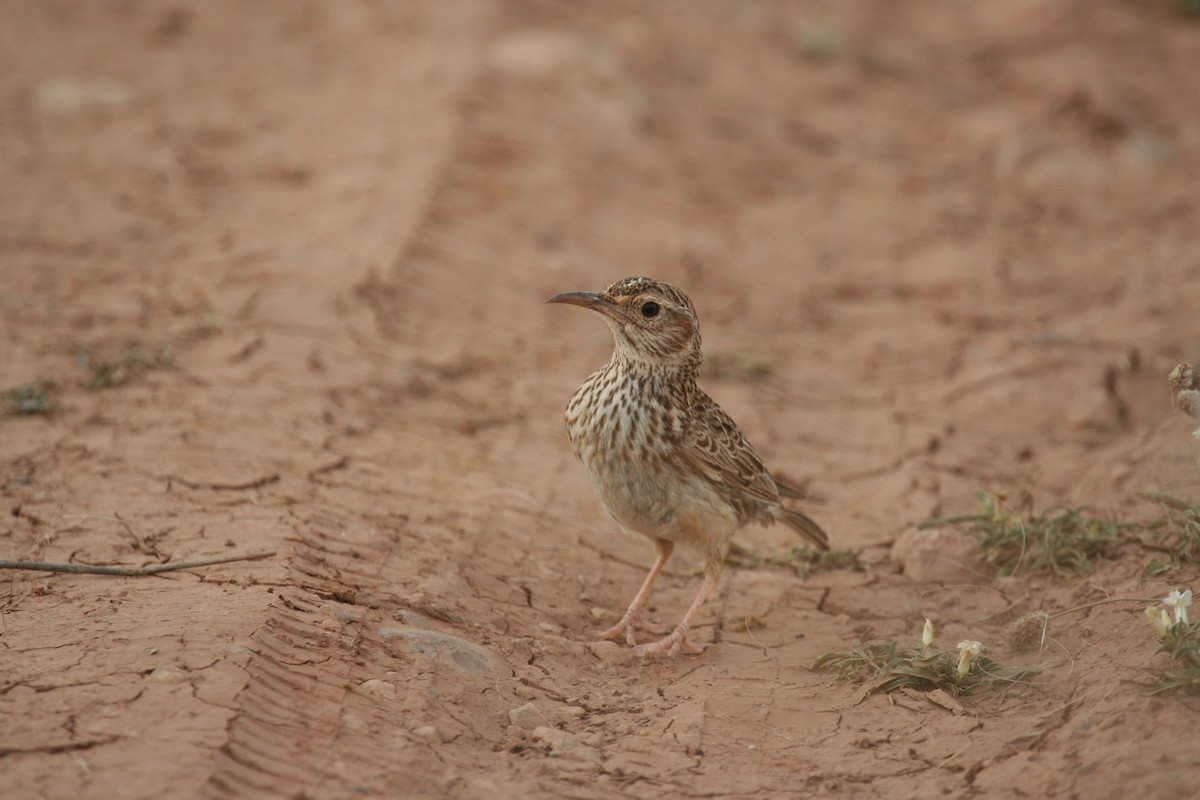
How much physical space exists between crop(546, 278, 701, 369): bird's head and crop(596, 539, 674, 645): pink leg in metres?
0.90

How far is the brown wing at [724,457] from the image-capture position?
5121 mm

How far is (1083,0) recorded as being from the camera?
1331 cm

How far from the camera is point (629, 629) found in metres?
5.12

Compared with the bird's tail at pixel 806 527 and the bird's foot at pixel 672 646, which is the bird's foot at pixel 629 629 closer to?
the bird's foot at pixel 672 646

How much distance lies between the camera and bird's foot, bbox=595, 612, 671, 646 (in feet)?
16.8

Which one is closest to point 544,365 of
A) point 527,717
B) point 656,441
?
point 656,441

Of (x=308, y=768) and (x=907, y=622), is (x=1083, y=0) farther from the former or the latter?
Result: (x=308, y=768)

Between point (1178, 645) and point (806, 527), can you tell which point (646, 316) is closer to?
point (806, 527)

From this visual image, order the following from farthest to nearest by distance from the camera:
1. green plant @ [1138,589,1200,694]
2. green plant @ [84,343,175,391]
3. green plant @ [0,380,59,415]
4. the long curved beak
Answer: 1. green plant @ [84,343,175,391]
2. green plant @ [0,380,59,415]
3. the long curved beak
4. green plant @ [1138,589,1200,694]

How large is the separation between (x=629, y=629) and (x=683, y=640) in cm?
24

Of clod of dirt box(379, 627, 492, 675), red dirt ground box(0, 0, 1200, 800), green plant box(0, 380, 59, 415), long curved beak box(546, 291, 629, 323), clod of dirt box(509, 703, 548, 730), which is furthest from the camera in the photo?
green plant box(0, 380, 59, 415)

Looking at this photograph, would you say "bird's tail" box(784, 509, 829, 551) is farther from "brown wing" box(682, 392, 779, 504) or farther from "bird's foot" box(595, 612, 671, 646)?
"bird's foot" box(595, 612, 671, 646)

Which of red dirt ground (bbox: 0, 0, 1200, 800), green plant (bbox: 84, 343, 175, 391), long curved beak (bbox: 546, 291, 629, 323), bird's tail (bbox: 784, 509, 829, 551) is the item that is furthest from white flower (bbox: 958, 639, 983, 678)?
green plant (bbox: 84, 343, 175, 391)

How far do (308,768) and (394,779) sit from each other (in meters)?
0.27
